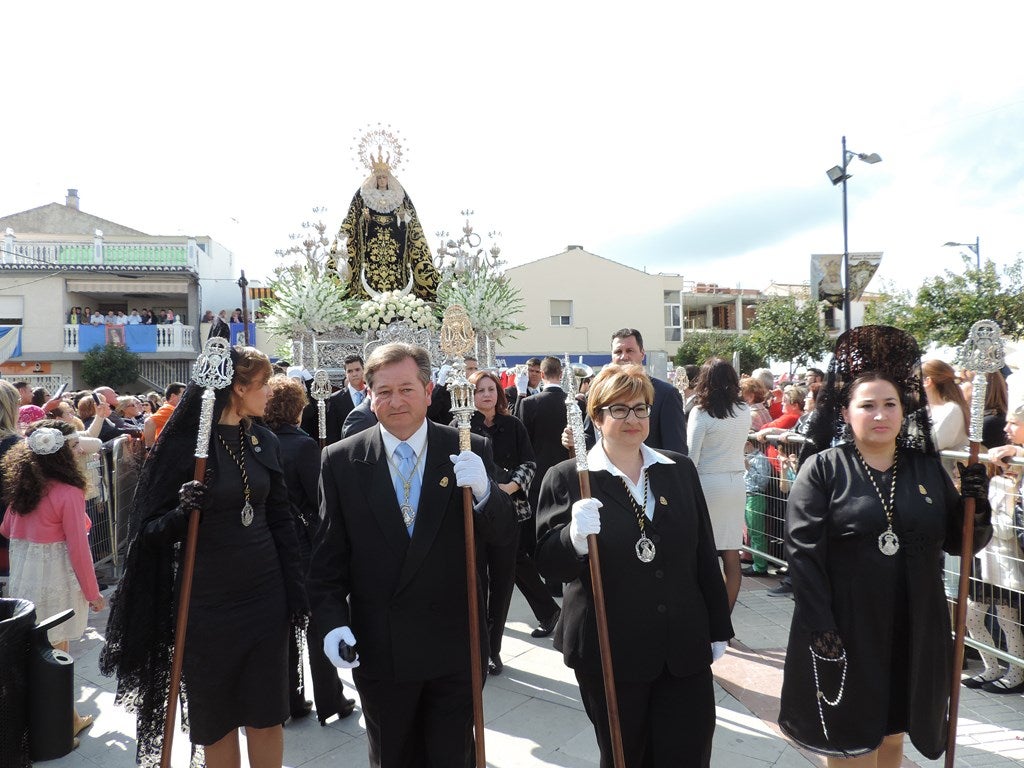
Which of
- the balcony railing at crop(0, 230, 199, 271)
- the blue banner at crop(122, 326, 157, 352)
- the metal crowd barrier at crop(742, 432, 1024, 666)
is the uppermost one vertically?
the balcony railing at crop(0, 230, 199, 271)

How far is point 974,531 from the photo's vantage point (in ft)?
9.89

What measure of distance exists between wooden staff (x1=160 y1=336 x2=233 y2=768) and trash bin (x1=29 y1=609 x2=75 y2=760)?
0.42 m

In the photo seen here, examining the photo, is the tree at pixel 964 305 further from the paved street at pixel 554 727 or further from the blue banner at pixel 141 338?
the blue banner at pixel 141 338

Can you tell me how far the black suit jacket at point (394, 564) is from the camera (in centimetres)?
273

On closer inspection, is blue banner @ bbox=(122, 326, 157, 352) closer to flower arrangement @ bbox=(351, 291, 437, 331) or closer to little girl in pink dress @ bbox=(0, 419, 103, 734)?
flower arrangement @ bbox=(351, 291, 437, 331)

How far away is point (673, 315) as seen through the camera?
4131 centimetres

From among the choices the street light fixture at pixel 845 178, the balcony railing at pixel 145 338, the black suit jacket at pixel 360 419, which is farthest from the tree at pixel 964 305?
the balcony railing at pixel 145 338

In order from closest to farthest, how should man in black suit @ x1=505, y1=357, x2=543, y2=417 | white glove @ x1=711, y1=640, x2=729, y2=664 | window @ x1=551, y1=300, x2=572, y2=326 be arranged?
white glove @ x1=711, y1=640, x2=729, y2=664
man in black suit @ x1=505, y1=357, x2=543, y2=417
window @ x1=551, y1=300, x2=572, y2=326

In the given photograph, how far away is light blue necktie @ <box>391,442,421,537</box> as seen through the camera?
2.86 m

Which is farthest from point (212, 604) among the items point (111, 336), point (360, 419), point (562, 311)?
point (562, 311)

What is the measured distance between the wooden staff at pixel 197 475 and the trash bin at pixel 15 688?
0.51 metres

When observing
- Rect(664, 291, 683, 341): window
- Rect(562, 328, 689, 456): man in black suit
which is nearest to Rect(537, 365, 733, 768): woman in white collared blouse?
Rect(562, 328, 689, 456): man in black suit

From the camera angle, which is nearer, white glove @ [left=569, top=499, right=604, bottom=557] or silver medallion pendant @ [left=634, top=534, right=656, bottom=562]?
white glove @ [left=569, top=499, right=604, bottom=557]

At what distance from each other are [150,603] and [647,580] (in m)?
2.10
